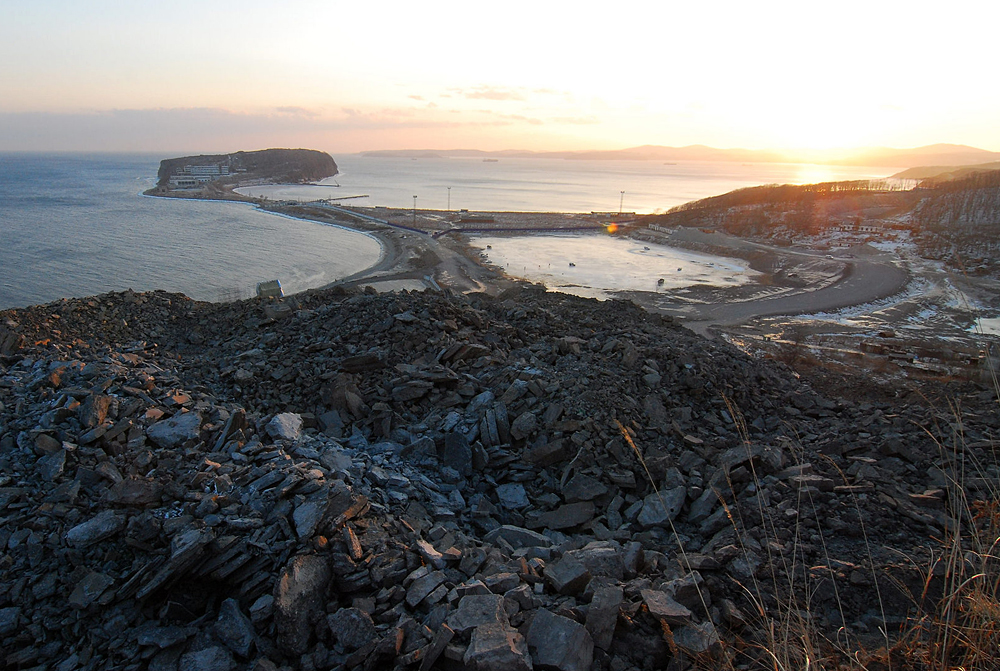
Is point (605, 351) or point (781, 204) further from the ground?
point (781, 204)

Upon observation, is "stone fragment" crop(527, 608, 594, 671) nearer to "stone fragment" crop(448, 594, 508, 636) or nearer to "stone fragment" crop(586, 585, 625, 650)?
"stone fragment" crop(586, 585, 625, 650)

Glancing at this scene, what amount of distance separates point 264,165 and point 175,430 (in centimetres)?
16580

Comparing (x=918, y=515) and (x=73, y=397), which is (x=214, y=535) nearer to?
(x=73, y=397)

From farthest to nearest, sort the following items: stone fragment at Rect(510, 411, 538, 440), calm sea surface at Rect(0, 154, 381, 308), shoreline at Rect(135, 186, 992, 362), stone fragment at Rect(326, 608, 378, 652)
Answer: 1. calm sea surface at Rect(0, 154, 381, 308)
2. shoreline at Rect(135, 186, 992, 362)
3. stone fragment at Rect(510, 411, 538, 440)
4. stone fragment at Rect(326, 608, 378, 652)

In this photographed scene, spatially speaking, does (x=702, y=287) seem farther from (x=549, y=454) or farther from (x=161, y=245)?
(x=161, y=245)

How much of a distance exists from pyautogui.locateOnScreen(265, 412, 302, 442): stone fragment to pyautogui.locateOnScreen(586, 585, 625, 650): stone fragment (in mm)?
4805

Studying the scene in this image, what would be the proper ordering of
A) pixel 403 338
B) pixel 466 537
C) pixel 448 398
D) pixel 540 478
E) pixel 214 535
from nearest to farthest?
pixel 214 535
pixel 466 537
pixel 540 478
pixel 448 398
pixel 403 338

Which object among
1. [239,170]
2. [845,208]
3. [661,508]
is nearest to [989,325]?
[661,508]

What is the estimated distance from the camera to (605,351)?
38.1ft

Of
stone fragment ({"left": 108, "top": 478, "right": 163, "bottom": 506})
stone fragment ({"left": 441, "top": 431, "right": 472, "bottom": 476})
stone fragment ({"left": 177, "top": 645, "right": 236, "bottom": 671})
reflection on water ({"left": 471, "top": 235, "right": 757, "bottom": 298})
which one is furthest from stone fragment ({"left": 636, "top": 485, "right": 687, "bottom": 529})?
reflection on water ({"left": 471, "top": 235, "right": 757, "bottom": 298})

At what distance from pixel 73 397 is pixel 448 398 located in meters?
5.33

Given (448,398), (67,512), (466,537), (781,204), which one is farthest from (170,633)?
(781,204)

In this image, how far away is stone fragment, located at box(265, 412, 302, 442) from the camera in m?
7.49

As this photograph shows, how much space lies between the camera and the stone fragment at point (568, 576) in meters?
4.94
